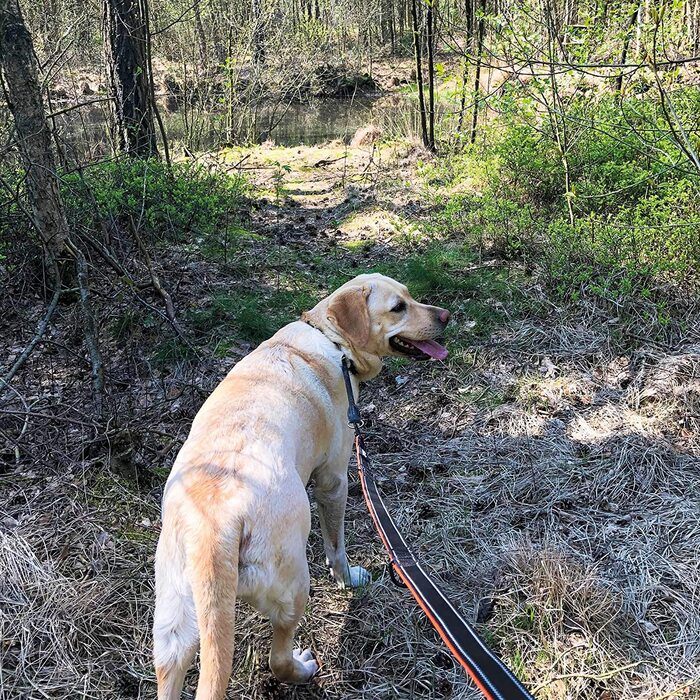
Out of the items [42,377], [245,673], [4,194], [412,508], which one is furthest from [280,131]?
[245,673]

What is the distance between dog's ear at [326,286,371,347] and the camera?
3477mm

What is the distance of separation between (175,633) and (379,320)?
2.05m

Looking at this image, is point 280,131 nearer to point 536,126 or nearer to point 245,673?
point 536,126

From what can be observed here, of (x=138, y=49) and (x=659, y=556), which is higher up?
(x=138, y=49)

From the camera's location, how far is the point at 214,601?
1991 mm

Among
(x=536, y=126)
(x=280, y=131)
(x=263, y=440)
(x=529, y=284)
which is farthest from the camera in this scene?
(x=280, y=131)

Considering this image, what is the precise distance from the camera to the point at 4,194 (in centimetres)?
534

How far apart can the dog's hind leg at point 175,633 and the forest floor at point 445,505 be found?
2.29 ft

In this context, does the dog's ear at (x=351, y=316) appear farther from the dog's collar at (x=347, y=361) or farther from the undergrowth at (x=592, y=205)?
Result: the undergrowth at (x=592, y=205)

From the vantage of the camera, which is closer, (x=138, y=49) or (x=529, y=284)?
(x=529, y=284)

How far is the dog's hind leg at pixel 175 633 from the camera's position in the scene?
209 centimetres

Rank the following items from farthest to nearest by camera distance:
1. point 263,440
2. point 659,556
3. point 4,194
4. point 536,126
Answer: point 536,126, point 4,194, point 659,556, point 263,440

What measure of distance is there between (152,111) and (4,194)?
13.8ft

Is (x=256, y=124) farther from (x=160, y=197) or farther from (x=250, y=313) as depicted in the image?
(x=250, y=313)
